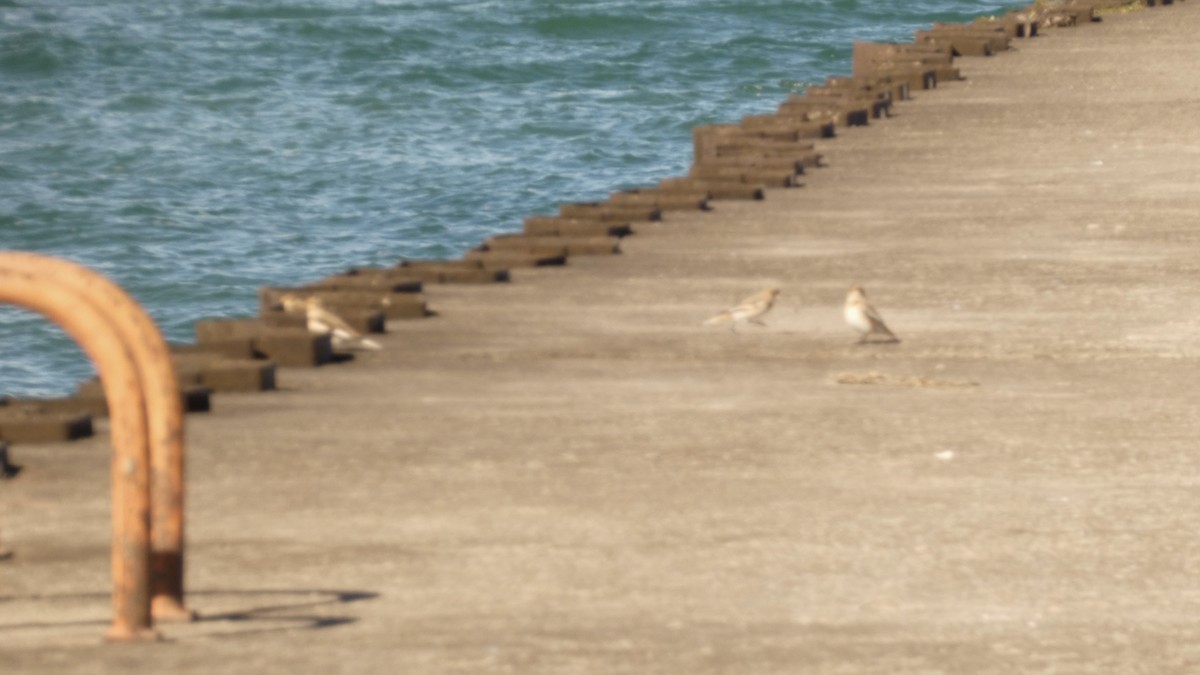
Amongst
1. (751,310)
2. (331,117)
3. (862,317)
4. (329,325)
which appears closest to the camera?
(329,325)

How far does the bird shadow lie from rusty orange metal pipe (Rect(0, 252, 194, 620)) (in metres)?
0.17

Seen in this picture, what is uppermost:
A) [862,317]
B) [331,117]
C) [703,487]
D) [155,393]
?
[155,393]

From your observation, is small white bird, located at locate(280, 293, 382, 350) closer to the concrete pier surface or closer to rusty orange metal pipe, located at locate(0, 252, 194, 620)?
the concrete pier surface

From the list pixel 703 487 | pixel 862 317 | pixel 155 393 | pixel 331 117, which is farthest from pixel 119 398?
pixel 331 117

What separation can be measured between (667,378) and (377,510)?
87.7 inches

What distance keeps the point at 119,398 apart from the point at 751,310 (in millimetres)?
4720

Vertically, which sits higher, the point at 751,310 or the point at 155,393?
the point at 155,393

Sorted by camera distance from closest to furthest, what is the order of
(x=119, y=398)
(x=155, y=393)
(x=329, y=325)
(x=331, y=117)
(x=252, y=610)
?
(x=119, y=398), (x=155, y=393), (x=252, y=610), (x=329, y=325), (x=331, y=117)

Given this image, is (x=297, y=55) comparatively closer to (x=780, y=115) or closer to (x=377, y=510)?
(x=780, y=115)

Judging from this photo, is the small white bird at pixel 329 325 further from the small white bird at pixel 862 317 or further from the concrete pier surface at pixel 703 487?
the small white bird at pixel 862 317

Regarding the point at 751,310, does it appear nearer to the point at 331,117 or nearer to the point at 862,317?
the point at 862,317

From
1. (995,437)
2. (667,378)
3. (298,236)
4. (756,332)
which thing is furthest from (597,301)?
(298,236)

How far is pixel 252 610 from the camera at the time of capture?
5.55 metres

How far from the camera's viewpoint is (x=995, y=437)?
24.8 ft
